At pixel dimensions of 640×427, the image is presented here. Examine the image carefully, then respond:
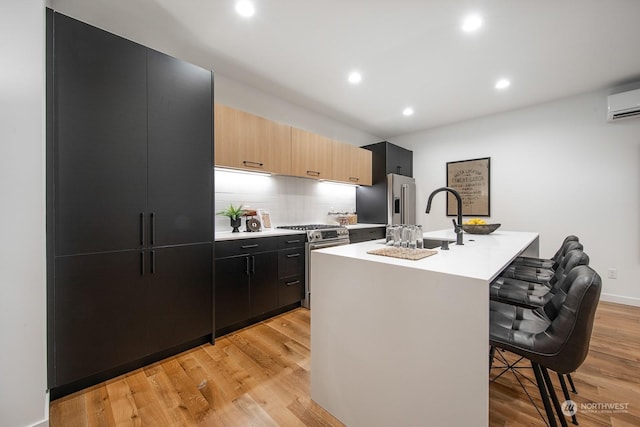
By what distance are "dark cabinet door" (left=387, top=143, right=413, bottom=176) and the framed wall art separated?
0.68 meters

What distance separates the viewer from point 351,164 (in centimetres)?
405

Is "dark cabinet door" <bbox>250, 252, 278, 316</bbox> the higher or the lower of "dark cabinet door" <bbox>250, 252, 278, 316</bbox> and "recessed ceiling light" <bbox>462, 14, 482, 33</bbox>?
the lower

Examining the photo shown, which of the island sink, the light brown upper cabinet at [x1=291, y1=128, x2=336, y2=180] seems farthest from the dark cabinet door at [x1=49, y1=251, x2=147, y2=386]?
the island sink

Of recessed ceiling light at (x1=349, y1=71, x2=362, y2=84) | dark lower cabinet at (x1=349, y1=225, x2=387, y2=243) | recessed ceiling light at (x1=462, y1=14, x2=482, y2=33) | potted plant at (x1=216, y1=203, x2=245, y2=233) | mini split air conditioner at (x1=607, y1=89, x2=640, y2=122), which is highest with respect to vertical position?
recessed ceiling light at (x1=349, y1=71, x2=362, y2=84)

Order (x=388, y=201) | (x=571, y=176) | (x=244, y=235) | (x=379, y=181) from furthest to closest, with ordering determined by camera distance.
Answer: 1. (x=379, y=181)
2. (x=388, y=201)
3. (x=571, y=176)
4. (x=244, y=235)

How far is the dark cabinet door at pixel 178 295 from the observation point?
1854mm

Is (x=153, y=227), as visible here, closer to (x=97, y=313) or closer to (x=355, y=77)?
(x=97, y=313)

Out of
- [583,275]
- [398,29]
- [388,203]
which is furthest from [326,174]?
[583,275]

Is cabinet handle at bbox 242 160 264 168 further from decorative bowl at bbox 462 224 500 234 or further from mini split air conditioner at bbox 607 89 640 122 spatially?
mini split air conditioner at bbox 607 89 640 122

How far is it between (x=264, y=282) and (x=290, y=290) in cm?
39

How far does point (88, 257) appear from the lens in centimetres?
159

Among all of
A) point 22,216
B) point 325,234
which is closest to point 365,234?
point 325,234

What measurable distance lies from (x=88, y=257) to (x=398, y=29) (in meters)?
2.77

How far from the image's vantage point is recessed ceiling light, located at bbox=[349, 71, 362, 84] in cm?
280
